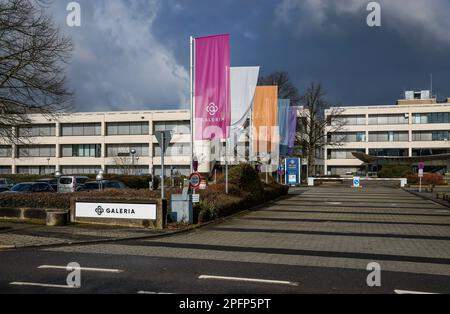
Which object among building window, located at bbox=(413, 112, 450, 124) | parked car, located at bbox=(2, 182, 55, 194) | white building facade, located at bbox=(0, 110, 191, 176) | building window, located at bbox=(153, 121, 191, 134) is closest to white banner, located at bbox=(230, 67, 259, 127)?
parked car, located at bbox=(2, 182, 55, 194)

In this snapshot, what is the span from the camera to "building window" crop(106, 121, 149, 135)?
279 feet

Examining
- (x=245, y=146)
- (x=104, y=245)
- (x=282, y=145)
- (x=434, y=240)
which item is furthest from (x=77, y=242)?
(x=245, y=146)

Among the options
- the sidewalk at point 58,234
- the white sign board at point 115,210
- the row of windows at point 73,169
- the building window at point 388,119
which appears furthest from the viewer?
the building window at point 388,119

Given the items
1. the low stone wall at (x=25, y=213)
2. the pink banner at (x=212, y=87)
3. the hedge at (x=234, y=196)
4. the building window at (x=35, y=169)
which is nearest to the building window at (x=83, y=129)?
the building window at (x=35, y=169)

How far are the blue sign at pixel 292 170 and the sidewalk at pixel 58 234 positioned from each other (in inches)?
1436

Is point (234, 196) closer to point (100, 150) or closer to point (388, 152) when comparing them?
point (100, 150)

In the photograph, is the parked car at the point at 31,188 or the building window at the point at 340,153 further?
the building window at the point at 340,153

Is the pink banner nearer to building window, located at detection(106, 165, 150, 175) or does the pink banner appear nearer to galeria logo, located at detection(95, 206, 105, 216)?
galeria logo, located at detection(95, 206, 105, 216)

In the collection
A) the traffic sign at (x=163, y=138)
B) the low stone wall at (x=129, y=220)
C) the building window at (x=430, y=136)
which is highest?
the building window at (x=430, y=136)

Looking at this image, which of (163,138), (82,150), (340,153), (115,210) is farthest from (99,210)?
(340,153)

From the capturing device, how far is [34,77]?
17656mm

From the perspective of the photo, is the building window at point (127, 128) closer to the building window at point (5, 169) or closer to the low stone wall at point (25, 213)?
the building window at point (5, 169)

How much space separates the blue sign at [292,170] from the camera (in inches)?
1977
